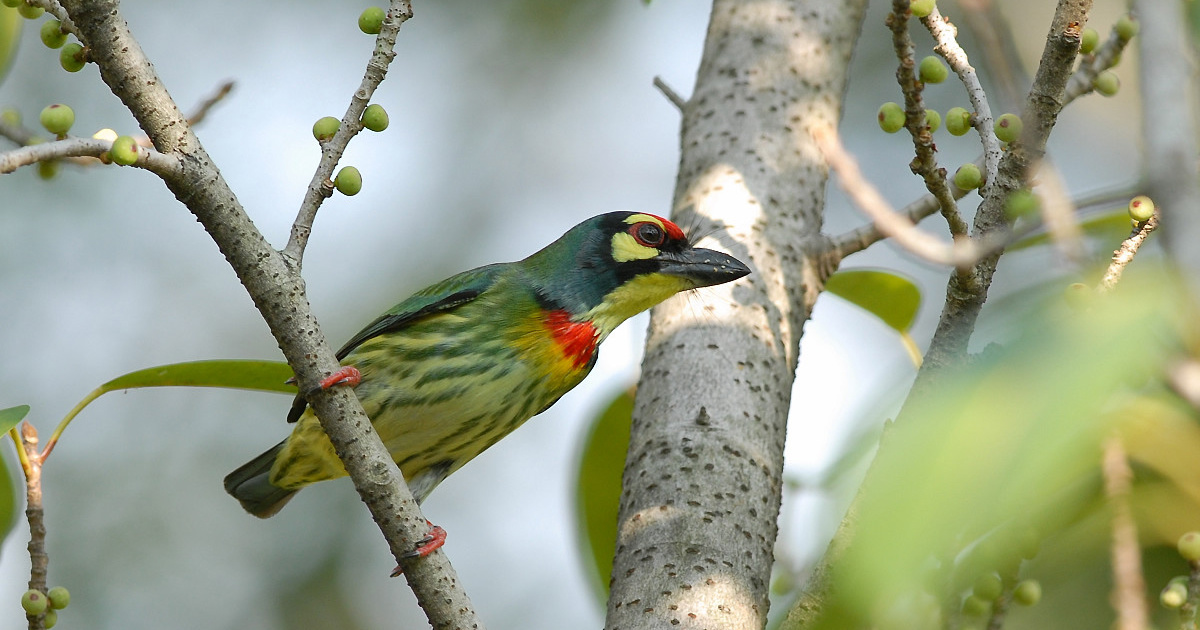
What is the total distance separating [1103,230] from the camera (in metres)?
3.06

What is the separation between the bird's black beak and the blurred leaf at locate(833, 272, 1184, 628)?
2330 mm

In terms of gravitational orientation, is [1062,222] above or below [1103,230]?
below

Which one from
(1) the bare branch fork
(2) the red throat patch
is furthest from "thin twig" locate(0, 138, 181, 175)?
(2) the red throat patch

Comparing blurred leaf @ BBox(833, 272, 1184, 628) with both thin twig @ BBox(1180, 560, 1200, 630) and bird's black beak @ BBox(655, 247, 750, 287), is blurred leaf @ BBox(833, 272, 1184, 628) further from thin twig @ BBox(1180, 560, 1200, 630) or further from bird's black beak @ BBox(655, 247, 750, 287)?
bird's black beak @ BBox(655, 247, 750, 287)

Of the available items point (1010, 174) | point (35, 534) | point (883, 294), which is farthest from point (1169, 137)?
point (883, 294)

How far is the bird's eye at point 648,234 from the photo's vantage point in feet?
12.3

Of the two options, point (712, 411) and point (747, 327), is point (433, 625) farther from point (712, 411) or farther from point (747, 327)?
point (747, 327)

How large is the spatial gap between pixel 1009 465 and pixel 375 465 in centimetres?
165

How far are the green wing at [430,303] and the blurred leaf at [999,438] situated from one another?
288 centimetres

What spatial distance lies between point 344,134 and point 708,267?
1.33 m

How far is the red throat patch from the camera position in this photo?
3709 millimetres

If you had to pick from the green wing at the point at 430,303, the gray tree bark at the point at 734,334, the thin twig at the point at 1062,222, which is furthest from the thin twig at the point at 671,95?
the thin twig at the point at 1062,222

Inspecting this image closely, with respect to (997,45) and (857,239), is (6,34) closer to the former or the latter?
(857,239)

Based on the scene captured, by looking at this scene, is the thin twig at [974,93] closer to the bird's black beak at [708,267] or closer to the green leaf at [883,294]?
the bird's black beak at [708,267]
